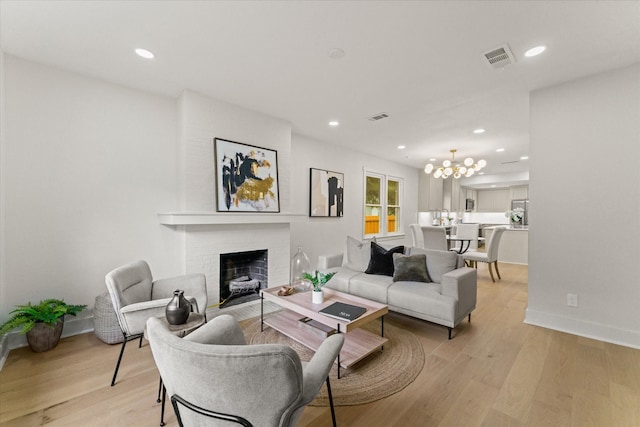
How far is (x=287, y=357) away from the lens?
95 cm

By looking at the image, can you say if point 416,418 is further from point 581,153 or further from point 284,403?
point 581,153

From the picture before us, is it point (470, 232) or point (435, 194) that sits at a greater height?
point (435, 194)

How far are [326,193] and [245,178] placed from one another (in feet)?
6.74

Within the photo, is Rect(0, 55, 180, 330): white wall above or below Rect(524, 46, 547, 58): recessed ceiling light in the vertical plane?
below

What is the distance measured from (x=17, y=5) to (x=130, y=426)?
9.75 ft

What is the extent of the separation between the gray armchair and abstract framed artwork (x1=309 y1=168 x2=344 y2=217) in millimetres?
4144

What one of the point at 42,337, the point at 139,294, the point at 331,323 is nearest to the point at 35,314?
the point at 42,337

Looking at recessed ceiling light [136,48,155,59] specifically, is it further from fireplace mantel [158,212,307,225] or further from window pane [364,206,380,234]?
window pane [364,206,380,234]

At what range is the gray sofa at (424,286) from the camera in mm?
2822

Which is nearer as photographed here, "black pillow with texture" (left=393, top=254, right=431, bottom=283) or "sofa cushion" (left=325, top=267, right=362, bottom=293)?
"black pillow with texture" (left=393, top=254, right=431, bottom=283)

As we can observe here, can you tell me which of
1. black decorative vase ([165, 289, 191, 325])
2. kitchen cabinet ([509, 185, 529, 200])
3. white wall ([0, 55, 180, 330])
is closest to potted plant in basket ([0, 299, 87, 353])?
white wall ([0, 55, 180, 330])

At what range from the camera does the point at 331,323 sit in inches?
86.2

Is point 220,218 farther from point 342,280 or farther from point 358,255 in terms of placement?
point 358,255

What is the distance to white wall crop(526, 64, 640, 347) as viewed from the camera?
261cm
